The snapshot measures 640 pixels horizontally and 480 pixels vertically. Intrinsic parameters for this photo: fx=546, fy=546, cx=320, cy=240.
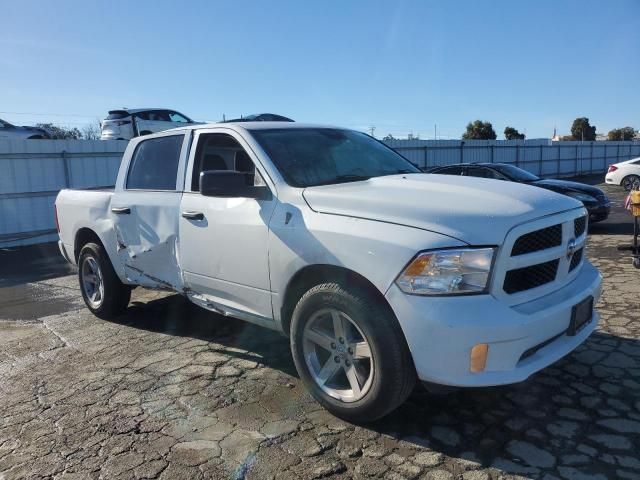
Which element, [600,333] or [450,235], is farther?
[600,333]

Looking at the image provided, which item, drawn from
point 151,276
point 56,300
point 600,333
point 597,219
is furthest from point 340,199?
point 597,219

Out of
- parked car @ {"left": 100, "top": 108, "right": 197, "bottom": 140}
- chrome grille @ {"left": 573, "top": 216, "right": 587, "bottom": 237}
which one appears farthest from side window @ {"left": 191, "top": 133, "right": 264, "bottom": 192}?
parked car @ {"left": 100, "top": 108, "right": 197, "bottom": 140}

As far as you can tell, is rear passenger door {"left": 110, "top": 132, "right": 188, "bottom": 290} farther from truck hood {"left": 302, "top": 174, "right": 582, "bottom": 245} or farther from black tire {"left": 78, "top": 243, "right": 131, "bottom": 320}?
truck hood {"left": 302, "top": 174, "right": 582, "bottom": 245}

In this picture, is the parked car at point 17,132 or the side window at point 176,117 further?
the side window at point 176,117

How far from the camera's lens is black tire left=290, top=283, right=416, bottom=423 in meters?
3.00

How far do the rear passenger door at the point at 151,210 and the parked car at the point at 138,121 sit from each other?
40.5 feet

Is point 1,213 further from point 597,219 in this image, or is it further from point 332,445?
point 597,219

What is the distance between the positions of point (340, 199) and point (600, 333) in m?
2.85

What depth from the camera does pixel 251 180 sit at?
14.0 feet

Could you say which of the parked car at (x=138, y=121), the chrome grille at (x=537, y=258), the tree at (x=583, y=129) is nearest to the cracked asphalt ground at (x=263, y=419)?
the chrome grille at (x=537, y=258)

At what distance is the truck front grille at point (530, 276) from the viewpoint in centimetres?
299

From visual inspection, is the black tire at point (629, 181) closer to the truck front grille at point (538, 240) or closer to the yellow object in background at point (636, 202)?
the yellow object in background at point (636, 202)

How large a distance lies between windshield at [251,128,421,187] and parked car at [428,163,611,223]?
554cm

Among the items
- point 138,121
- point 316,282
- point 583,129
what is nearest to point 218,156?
point 316,282
